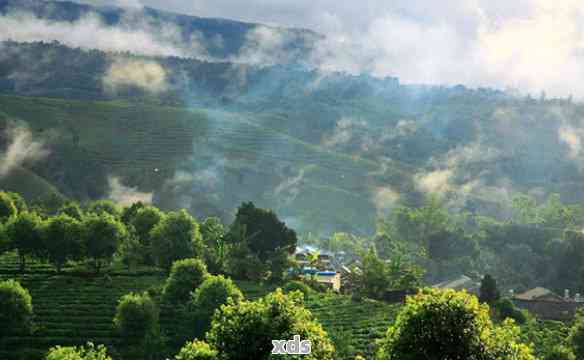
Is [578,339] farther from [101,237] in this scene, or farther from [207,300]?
[101,237]

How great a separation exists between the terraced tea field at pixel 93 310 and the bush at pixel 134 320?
138 cm

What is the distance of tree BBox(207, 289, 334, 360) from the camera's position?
30156mm

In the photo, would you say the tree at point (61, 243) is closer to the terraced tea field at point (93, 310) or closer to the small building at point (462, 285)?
the terraced tea field at point (93, 310)

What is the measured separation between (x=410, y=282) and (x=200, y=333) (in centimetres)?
4560

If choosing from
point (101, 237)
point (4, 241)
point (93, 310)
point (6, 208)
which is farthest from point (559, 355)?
point (6, 208)

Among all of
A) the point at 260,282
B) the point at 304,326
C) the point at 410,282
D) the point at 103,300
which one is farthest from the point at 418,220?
the point at 304,326

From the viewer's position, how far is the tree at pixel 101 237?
93.7 metres

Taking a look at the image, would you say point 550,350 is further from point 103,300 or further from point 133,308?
point 103,300

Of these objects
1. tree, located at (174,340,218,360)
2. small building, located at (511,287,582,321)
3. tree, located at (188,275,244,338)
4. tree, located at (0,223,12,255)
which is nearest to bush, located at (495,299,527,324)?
small building, located at (511,287,582,321)

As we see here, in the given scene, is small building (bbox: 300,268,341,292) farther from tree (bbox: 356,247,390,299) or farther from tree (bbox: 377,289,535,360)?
tree (bbox: 377,289,535,360)

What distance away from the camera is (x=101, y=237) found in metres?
94.2

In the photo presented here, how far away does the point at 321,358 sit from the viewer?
97.8ft

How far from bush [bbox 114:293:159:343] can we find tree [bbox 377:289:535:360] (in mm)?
43581

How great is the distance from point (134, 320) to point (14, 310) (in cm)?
1108
